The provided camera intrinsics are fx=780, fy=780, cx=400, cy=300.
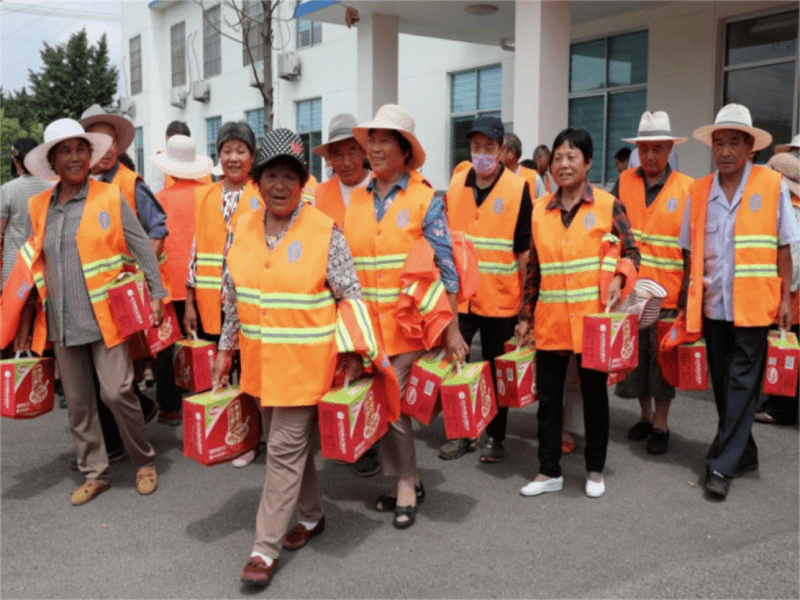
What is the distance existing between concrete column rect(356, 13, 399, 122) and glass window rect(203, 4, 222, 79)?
11.6 m

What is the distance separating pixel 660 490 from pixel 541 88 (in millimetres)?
6354

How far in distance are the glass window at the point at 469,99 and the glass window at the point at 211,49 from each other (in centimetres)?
1114

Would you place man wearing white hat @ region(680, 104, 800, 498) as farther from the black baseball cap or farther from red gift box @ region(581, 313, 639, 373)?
the black baseball cap

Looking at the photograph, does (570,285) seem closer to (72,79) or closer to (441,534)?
(441,534)

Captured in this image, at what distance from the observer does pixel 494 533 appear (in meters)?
4.17

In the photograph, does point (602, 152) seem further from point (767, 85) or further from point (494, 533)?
point (494, 533)

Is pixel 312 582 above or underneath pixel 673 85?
underneath

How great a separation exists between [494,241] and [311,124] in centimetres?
1506

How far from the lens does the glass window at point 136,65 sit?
3023cm

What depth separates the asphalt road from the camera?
3.61 m

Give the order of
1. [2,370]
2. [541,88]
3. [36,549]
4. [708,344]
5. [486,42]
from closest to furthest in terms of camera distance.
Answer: [36,549]
[2,370]
[708,344]
[541,88]
[486,42]

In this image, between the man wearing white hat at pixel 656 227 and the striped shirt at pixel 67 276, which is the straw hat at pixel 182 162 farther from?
the man wearing white hat at pixel 656 227

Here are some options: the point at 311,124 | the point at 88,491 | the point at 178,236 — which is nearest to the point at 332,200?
the point at 178,236

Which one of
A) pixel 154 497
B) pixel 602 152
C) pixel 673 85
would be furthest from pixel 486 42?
pixel 154 497
